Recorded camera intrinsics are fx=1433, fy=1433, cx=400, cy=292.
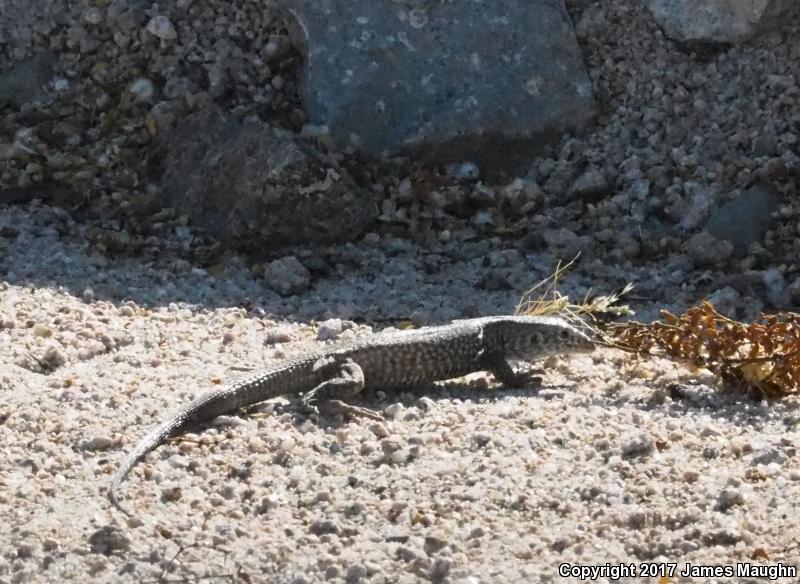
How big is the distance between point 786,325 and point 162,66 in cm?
497

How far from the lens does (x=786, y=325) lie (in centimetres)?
664

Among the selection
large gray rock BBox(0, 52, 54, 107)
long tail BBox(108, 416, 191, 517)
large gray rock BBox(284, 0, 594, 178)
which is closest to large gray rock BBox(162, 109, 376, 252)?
large gray rock BBox(284, 0, 594, 178)

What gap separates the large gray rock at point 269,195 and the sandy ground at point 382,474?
157 centimetres

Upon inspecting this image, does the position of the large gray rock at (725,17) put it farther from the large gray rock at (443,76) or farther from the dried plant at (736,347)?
the dried plant at (736,347)

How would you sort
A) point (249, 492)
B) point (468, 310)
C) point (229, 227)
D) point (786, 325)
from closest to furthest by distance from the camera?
point (249, 492) → point (786, 325) → point (468, 310) → point (229, 227)

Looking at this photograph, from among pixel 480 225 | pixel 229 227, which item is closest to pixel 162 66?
pixel 229 227

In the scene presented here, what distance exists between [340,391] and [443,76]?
12.2 feet

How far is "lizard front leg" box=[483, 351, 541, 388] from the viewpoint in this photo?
22.6 feet

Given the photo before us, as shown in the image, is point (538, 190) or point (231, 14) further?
point (231, 14)

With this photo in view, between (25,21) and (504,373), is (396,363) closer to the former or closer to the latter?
(504,373)

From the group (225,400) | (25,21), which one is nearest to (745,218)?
(225,400)

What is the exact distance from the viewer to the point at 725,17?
31.2ft

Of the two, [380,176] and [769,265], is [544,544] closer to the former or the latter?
[769,265]

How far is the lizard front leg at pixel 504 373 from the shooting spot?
271 inches
